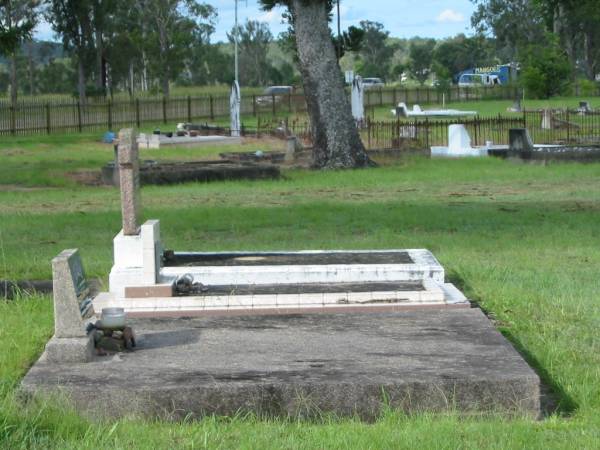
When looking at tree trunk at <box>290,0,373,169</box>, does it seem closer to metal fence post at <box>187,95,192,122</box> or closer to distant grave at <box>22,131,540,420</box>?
distant grave at <box>22,131,540,420</box>

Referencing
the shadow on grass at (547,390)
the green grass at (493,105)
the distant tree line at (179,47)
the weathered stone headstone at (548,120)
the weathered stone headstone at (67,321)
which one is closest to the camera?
the shadow on grass at (547,390)

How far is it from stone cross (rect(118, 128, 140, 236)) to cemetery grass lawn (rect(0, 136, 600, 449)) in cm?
99

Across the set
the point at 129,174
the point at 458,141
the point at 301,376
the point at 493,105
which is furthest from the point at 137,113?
the point at 301,376

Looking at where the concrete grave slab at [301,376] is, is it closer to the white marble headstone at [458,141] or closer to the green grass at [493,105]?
the white marble headstone at [458,141]

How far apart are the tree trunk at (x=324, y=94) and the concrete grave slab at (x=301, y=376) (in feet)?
57.5

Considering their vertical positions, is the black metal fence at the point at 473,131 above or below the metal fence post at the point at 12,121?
below

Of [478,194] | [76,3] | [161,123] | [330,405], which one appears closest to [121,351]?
[330,405]

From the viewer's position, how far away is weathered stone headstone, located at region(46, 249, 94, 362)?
6621 mm

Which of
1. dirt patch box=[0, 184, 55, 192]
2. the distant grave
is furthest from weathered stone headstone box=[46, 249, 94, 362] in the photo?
dirt patch box=[0, 184, 55, 192]

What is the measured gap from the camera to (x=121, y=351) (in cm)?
691

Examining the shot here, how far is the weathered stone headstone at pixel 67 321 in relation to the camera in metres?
6.62

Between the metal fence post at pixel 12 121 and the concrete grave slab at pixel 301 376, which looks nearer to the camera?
the concrete grave slab at pixel 301 376

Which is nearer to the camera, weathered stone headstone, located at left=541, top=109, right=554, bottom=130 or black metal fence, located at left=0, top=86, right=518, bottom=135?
weathered stone headstone, located at left=541, top=109, right=554, bottom=130

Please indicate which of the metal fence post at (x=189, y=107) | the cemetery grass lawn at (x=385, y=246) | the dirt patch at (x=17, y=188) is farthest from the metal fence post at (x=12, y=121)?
the dirt patch at (x=17, y=188)
